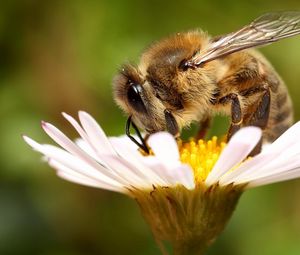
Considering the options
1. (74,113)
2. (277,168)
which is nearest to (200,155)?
(277,168)

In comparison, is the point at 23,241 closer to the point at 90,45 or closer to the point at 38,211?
the point at 38,211

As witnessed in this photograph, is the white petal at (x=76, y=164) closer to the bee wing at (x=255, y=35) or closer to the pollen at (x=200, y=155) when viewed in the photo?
the pollen at (x=200, y=155)

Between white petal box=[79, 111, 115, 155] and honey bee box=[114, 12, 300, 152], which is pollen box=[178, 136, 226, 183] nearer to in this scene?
honey bee box=[114, 12, 300, 152]

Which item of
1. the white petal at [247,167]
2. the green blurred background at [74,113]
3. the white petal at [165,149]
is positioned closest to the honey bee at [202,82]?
the white petal at [247,167]

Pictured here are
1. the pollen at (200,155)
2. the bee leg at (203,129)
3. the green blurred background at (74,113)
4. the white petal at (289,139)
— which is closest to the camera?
the white petal at (289,139)

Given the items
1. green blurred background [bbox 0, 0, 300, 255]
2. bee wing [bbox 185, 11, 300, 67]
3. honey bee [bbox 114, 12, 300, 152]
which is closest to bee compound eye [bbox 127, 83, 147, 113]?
honey bee [bbox 114, 12, 300, 152]

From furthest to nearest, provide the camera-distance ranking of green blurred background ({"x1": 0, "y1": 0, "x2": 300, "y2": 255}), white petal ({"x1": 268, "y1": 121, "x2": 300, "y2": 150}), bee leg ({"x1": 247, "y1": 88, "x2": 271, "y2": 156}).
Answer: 1. green blurred background ({"x1": 0, "y1": 0, "x2": 300, "y2": 255})
2. bee leg ({"x1": 247, "y1": 88, "x2": 271, "y2": 156})
3. white petal ({"x1": 268, "y1": 121, "x2": 300, "y2": 150})
